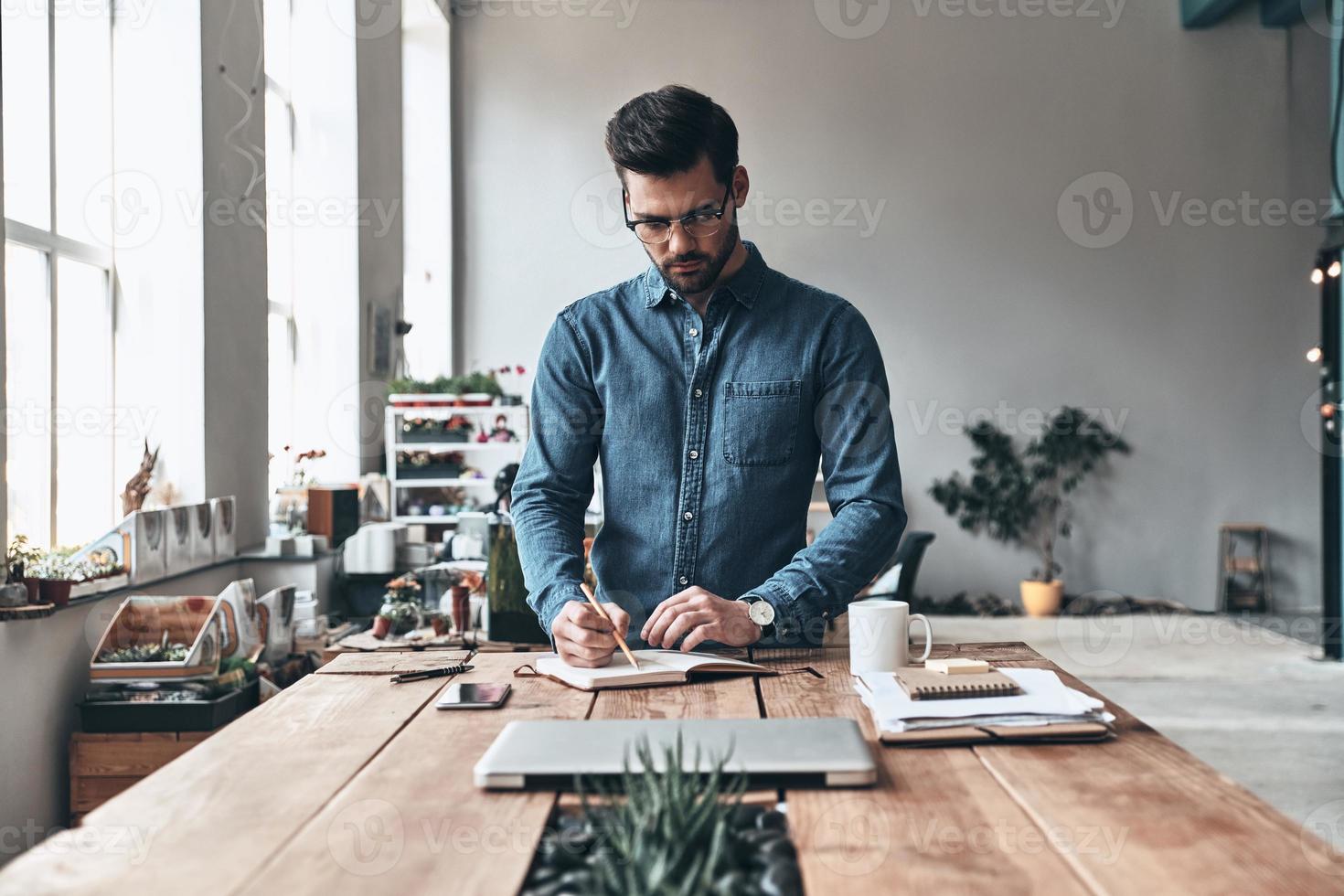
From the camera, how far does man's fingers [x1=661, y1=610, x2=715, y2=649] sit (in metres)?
1.48

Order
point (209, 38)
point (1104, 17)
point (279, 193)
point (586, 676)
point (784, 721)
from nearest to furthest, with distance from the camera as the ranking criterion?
point (784, 721) < point (586, 676) < point (209, 38) < point (279, 193) < point (1104, 17)

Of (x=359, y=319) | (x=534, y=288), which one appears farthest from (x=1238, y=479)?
(x=359, y=319)

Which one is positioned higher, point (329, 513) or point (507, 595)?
point (329, 513)

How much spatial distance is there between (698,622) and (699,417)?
39 cm

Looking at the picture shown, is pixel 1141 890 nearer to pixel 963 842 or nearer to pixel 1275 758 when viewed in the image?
pixel 963 842

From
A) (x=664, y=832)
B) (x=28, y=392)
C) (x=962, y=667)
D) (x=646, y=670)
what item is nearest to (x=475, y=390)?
(x=28, y=392)

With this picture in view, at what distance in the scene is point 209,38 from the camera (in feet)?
12.4

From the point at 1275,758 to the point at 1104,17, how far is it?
5.58 metres

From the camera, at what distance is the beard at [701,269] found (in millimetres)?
1691

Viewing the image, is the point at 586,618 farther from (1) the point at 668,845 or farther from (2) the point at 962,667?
(1) the point at 668,845

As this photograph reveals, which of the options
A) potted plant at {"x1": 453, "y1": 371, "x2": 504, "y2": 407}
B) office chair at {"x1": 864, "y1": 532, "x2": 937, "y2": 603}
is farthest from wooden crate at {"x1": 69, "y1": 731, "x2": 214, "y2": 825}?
office chair at {"x1": 864, "y1": 532, "x2": 937, "y2": 603}

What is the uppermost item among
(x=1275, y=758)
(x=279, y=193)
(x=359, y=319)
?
(x=279, y=193)

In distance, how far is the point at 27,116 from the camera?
3135mm

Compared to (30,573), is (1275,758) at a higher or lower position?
lower
